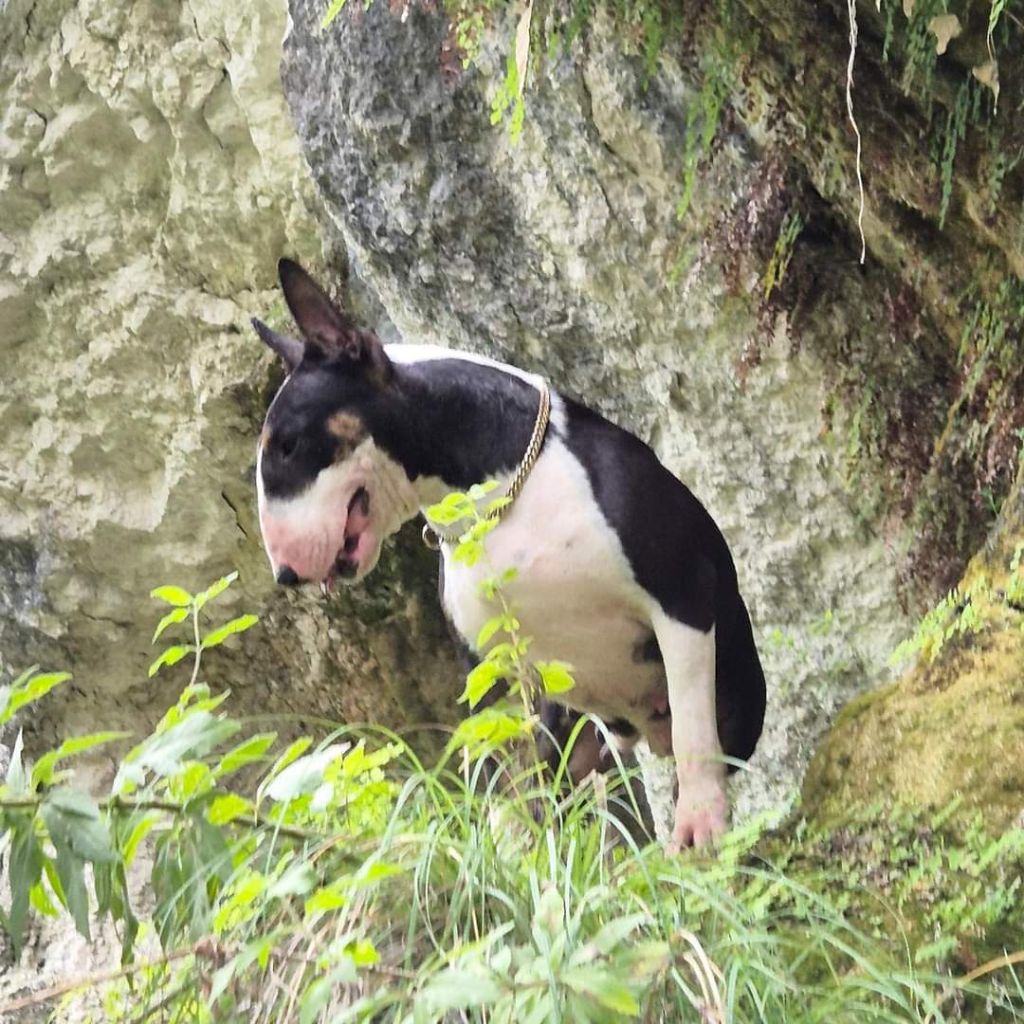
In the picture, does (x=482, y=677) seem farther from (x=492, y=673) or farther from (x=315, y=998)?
(x=315, y=998)

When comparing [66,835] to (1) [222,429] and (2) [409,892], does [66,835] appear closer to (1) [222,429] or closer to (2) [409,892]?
(2) [409,892]

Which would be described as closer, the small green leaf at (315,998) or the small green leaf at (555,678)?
the small green leaf at (315,998)

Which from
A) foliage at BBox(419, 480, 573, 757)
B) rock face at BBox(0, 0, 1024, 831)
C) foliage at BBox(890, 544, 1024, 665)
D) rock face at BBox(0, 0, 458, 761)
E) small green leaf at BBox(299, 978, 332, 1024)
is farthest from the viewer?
rock face at BBox(0, 0, 458, 761)

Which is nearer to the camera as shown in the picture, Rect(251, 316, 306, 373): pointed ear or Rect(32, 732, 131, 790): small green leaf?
Rect(32, 732, 131, 790): small green leaf

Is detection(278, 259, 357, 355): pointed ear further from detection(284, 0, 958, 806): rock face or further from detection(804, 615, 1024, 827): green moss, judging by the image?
detection(804, 615, 1024, 827): green moss

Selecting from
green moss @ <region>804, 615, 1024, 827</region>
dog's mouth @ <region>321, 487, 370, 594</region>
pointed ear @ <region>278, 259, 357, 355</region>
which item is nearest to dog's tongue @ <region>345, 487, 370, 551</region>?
dog's mouth @ <region>321, 487, 370, 594</region>

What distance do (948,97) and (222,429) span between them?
2.38m

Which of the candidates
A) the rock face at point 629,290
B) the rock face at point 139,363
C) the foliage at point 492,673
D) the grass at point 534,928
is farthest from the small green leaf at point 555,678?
the rock face at point 139,363

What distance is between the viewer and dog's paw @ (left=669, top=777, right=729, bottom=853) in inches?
67.8

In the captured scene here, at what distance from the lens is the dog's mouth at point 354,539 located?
1.82 metres

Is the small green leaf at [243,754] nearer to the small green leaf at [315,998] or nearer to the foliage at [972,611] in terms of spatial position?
the small green leaf at [315,998]

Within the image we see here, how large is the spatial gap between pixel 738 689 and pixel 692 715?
0.26m

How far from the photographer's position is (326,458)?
1.79 meters

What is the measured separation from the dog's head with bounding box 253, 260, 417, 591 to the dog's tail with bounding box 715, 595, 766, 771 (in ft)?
1.92
